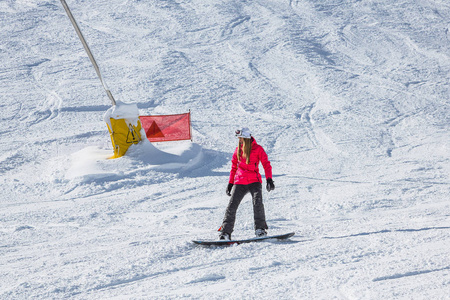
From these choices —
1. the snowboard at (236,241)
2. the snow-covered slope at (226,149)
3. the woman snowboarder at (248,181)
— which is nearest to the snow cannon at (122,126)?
the snow-covered slope at (226,149)

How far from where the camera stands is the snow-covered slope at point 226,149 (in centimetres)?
414

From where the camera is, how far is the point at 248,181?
520cm

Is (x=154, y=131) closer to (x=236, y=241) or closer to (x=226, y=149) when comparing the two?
(x=226, y=149)

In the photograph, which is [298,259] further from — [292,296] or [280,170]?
[280,170]

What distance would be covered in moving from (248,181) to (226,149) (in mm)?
5231

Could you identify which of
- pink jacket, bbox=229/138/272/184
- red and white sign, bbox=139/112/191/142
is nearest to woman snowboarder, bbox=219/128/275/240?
pink jacket, bbox=229/138/272/184

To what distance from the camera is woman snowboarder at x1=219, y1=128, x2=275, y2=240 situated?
509 cm

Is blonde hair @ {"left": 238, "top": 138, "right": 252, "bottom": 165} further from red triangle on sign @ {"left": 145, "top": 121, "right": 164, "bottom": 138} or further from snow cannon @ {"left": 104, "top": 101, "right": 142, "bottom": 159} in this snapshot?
red triangle on sign @ {"left": 145, "top": 121, "right": 164, "bottom": 138}

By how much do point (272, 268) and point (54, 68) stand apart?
1382 cm

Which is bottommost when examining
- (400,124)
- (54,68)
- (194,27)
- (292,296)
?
(292,296)

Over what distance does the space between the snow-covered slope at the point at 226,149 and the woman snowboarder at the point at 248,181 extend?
1.37ft

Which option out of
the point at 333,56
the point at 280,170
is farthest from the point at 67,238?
the point at 333,56

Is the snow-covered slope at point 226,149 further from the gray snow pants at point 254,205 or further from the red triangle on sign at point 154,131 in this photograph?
the gray snow pants at point 254,205

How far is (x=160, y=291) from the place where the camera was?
3783 mm
